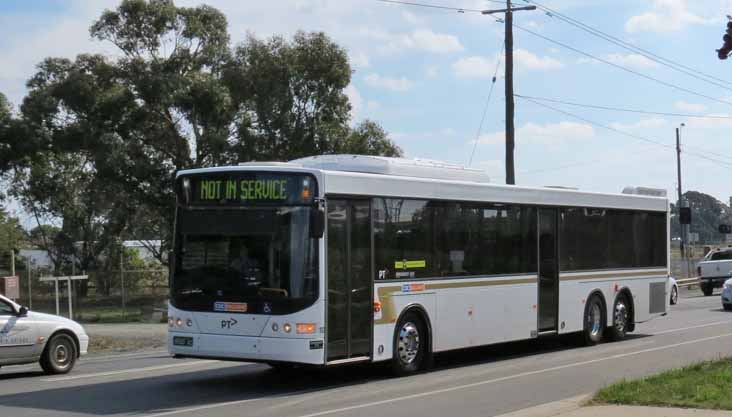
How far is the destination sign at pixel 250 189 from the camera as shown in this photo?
13.6 meters

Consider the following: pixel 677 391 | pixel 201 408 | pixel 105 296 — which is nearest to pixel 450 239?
pixel 677 391

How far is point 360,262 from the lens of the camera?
14172mm

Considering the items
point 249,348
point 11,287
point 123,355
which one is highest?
point 11,287

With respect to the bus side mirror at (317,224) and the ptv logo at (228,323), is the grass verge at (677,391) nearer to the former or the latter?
the bus side mirror at (317,224)

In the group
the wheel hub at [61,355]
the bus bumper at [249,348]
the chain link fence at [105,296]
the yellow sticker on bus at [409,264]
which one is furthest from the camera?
the chain link fence at [105,296]

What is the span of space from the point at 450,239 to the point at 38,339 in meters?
6.60

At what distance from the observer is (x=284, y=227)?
13422 mm

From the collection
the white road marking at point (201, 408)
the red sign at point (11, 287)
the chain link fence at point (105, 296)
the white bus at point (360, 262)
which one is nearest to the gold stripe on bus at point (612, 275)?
the white bus at point (360, 262)

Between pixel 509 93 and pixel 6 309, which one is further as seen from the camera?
pixel 509 93

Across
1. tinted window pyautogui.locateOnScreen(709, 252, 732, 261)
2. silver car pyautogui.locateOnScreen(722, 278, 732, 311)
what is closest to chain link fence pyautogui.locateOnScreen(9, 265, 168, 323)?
silver car pyautogui.locateOnScreen(722, 278, 732, 311)

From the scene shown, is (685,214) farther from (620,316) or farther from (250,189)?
(250,189)

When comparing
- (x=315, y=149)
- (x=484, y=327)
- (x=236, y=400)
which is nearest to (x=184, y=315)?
(x=236, y=400)

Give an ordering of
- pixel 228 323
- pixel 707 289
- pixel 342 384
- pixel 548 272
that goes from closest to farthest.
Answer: pixel 228 323
pixel 342 384
pixel 548 272
pixel 707 289

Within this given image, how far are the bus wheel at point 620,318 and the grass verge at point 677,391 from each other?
25.7 feet
